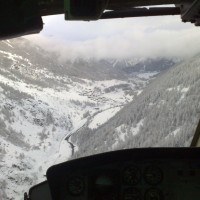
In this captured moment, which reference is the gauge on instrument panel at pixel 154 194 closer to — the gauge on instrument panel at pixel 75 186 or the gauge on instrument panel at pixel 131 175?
the gauge on instrument panel at pixel 131 175

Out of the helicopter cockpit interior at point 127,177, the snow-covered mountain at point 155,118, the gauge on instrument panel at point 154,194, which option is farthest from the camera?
the snow-covered mountain at point 155,118

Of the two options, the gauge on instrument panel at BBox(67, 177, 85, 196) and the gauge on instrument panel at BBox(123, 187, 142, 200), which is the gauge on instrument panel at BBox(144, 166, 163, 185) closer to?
the gauge on instrument panel at BBox(123, 187, 142, 200)

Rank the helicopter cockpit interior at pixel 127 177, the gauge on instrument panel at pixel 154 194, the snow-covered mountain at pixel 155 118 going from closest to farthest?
1. the helicopter cockpit interior at pixel 127 177
2. the gauge on instrument panel at pixel 154 194
3. the snow-covered mountain at pixel 155 118

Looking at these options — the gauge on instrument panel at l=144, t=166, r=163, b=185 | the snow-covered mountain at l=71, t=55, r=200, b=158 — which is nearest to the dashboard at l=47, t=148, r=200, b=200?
the gauge on instrument panel at l=144, t=166, r=163, b=185

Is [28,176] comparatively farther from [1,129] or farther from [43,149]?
[1,129]

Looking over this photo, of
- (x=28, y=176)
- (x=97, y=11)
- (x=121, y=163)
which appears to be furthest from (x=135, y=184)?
(x=28, y=176)

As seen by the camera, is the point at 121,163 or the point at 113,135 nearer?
the point at 121,163

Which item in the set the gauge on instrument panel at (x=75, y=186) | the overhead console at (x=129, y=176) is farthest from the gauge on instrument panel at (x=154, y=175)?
the gauge on instrument panel at (x=75, y=186)

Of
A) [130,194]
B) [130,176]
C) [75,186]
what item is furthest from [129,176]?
[75,186]
